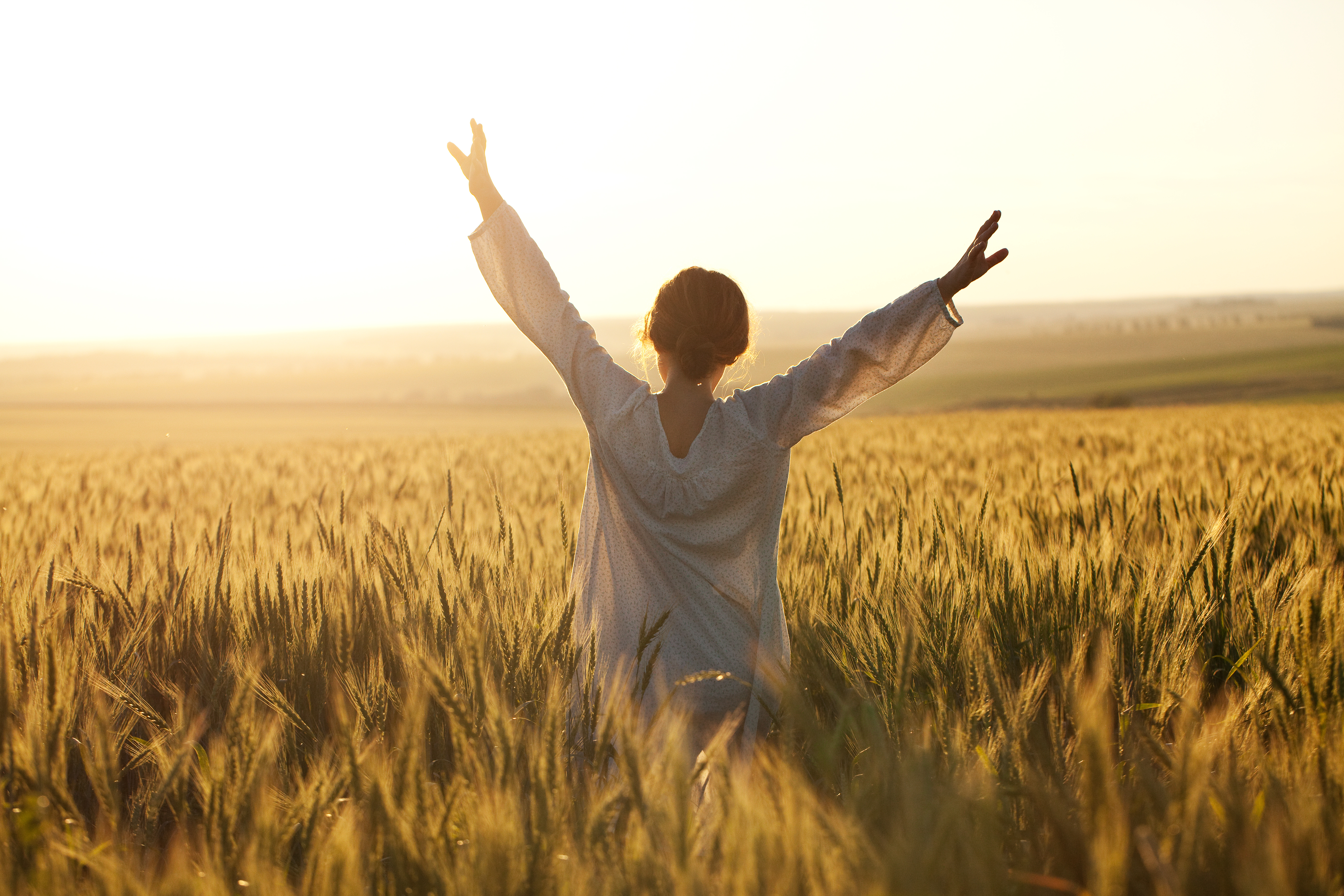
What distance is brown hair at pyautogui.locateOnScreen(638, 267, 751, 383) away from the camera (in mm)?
2076

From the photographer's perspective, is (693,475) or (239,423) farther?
(239,423)

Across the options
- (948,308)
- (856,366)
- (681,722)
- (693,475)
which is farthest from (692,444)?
(681,722)

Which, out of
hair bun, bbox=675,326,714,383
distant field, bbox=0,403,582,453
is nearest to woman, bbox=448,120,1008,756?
hair bun, bbox=675,326,714,383

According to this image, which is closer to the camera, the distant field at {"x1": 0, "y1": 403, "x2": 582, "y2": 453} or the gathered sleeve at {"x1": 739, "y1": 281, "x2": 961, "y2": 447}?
the gathered sleeve at {"x1": 739, "y1": 281, "x2": 961, "y2": 447}

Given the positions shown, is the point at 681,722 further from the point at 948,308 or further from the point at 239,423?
the point at 239,423

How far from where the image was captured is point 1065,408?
2575 centimetres

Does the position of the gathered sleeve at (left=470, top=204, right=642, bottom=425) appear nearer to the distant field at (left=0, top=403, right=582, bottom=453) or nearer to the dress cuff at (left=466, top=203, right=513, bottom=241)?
the dress cuff at (left=466, top=203, right=513, bottom=241)

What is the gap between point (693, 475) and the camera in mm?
2055

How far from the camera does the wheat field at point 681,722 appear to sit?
0.84 metres

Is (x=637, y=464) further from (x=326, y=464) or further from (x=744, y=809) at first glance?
(x=326, y=464)

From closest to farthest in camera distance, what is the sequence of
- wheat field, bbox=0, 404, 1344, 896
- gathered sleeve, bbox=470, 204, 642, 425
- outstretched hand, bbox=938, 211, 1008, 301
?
wheat field, bbox=0, 404, 1344, 896
outstretched hand, bbox=938, 211, 1008, 301
gathered sleeve, bbox=470, 204, 642, 425

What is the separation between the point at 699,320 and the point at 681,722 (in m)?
1.24

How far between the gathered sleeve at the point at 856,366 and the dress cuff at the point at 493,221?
75 centimetres

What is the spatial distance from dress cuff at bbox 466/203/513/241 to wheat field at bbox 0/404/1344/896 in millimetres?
698
